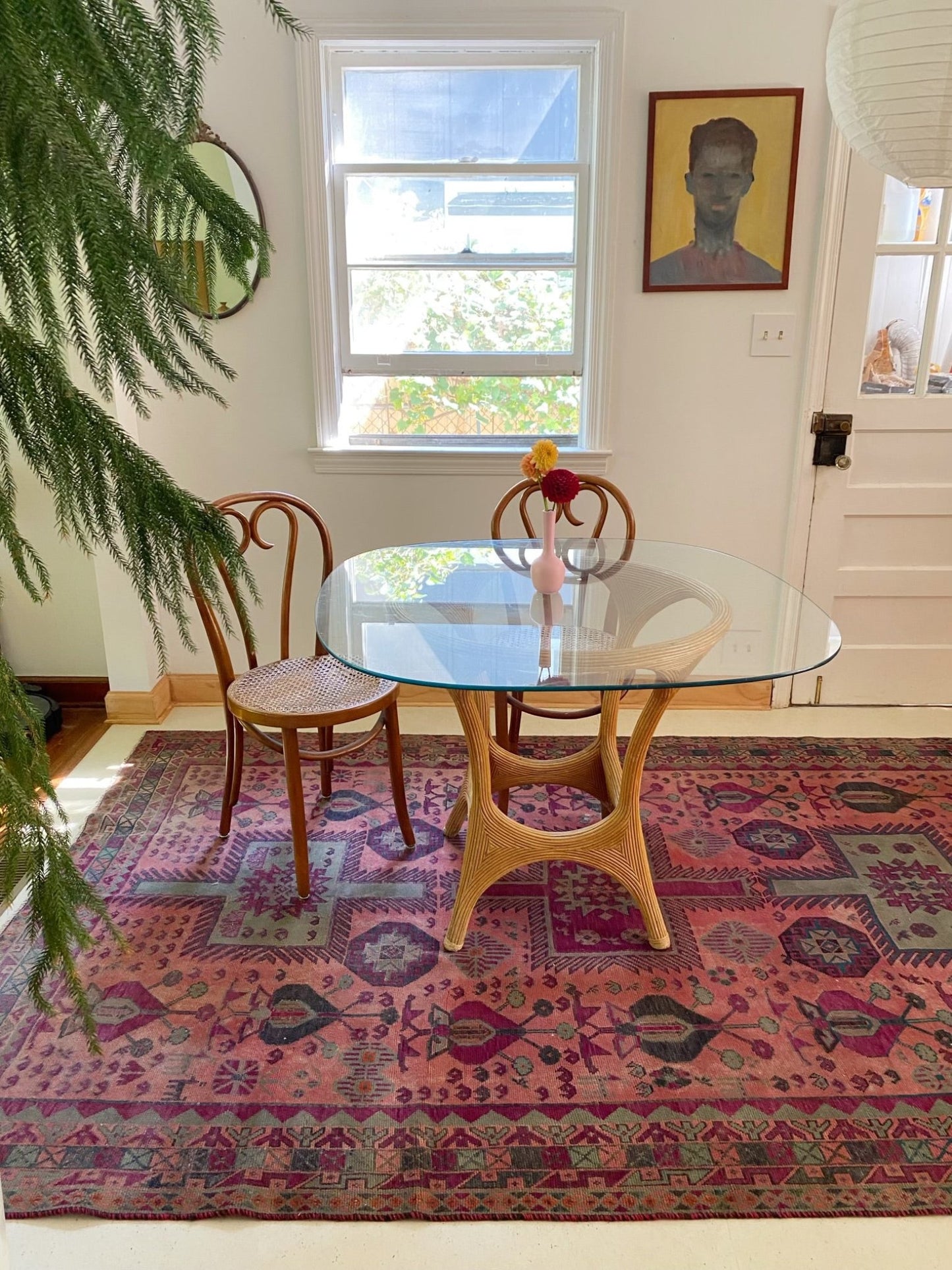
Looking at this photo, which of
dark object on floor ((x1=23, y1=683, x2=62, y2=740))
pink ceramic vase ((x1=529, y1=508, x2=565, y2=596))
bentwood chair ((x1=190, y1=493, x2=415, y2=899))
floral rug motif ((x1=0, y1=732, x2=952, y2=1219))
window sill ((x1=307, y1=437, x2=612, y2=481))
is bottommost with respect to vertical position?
floral rug motif ((x1=0, y1=732, x2=952, y2=1219))

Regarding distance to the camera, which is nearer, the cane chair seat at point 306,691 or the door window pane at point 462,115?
the cane chair seat at point 306,691

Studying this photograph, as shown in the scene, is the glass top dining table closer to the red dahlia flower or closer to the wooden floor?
the red dahlia flower

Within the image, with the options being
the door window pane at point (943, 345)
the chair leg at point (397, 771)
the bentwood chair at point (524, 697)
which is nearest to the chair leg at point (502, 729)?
the bentwood chair at point (524, 697)

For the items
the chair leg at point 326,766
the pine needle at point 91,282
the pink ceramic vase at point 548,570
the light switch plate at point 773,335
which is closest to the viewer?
the pine needle at point 91,282

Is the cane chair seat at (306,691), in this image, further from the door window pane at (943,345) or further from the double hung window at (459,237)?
the door window pane at (943,345)

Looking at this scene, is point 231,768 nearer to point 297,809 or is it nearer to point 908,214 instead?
point 297,809

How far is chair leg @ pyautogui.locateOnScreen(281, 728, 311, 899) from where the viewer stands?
2223 mm

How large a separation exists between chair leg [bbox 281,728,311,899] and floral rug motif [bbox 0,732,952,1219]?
2.5 inches

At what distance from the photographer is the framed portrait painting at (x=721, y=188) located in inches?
112

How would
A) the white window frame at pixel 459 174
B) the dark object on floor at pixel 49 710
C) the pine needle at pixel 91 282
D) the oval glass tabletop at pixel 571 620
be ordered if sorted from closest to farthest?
the pine needle at pixel 91 282 < the oval glass tabletop at pixel 571 620 < the white window frame at pixel 459 174 < the dark object on floor at pixel 49 710

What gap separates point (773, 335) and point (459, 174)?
110 centimetres

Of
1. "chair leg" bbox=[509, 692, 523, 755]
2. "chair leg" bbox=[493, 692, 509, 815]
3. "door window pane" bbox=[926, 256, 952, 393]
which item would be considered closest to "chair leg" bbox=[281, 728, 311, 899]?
"chair leg" bbox=[493, 692, 509, 815]

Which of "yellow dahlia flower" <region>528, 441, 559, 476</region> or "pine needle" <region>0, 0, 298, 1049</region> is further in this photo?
"yellow dahlia flower" <region>528, 441, 559, 476</region>

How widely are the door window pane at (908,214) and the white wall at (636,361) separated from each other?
0.22 metres
